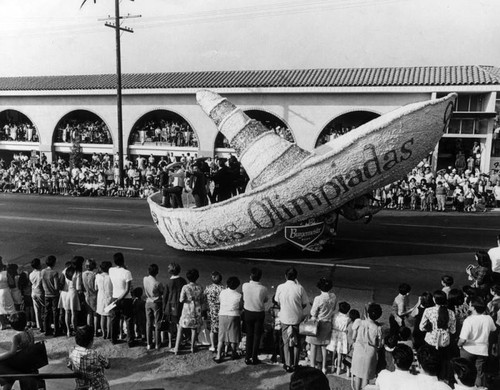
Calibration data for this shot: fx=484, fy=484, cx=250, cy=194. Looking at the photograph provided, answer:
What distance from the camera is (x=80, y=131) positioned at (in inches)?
1275

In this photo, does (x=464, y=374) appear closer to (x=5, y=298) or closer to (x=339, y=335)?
(x=339, y=335)

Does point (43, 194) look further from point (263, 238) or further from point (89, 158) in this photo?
point (263, 238)

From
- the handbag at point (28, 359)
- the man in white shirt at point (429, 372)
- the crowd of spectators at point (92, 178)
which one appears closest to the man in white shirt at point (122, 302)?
the handbag at point (28, 359)

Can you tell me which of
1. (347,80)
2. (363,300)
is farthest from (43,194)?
(363,300)

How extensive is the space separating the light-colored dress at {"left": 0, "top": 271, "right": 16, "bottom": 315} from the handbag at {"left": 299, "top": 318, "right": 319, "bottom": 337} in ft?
16.5

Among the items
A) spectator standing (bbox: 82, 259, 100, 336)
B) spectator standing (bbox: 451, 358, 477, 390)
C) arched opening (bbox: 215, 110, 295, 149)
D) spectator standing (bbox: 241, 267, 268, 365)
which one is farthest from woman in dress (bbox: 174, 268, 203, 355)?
arched opening (bbox: 215, 110, 295, 149)

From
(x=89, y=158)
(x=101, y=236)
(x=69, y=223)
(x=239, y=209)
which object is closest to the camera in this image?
(x=239, y=209)

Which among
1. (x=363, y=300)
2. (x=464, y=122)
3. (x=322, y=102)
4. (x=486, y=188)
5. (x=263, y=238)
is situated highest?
(x=322, y=102)

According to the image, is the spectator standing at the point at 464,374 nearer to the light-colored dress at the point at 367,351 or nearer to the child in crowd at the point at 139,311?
the light-colored dress at the point at 367,351

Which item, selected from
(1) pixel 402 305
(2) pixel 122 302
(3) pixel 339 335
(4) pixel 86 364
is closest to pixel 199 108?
(2) pixel 122 302

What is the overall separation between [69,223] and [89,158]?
1674 centimetres

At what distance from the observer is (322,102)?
87.5 feet

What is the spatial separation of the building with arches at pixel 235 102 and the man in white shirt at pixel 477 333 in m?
20.1

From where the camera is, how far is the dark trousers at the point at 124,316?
25.3 ft
